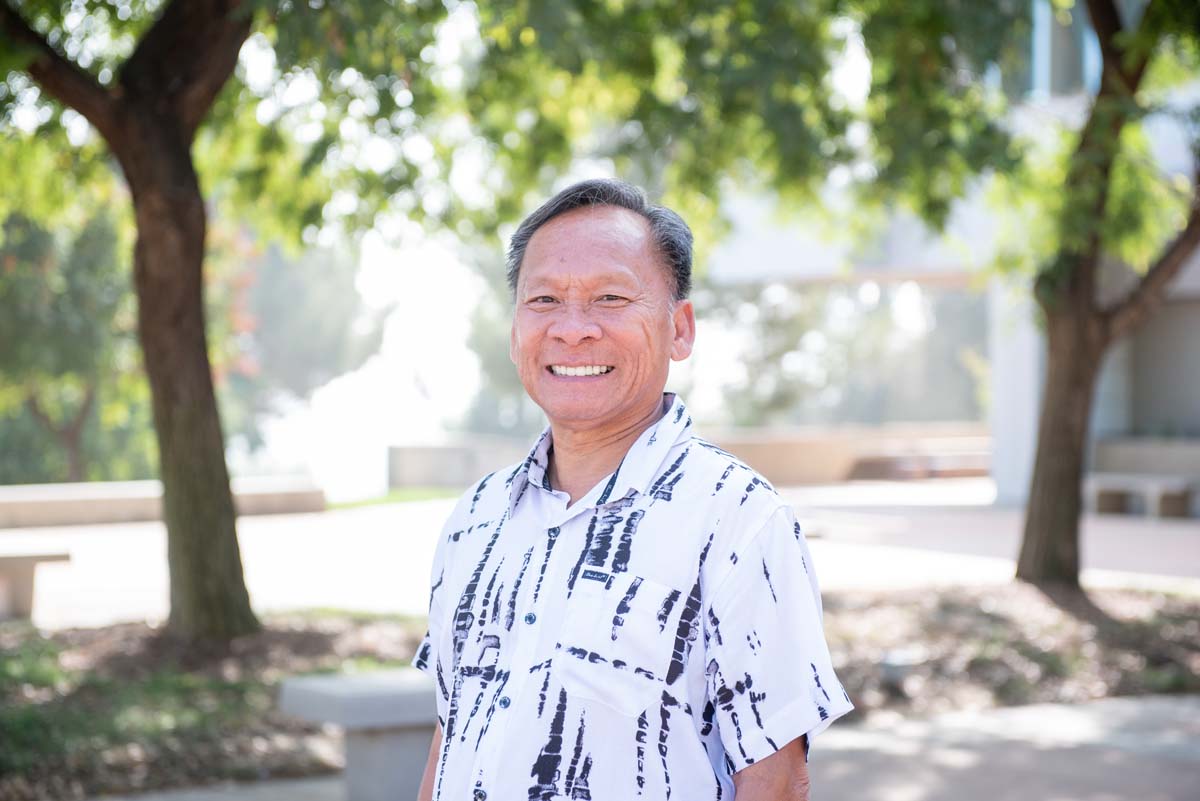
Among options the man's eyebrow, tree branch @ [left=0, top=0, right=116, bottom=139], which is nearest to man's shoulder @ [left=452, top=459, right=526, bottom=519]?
the man's eyebrow

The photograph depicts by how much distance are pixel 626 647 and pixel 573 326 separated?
1.68 ft

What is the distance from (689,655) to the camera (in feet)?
7.13

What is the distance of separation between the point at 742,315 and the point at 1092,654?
33.4m

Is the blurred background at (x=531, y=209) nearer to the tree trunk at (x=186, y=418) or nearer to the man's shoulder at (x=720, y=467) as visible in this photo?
the tree trunk at (x=186, y=418)

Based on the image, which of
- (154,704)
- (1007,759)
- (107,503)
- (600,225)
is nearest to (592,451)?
(600,225)

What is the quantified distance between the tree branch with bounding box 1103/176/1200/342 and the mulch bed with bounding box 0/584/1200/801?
223 cm

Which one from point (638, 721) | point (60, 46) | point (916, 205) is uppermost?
point (60, 46)

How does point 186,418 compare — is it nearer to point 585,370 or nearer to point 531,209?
point 531,209

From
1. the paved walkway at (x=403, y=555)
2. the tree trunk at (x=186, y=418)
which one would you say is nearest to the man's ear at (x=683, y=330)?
the tree trunk at (x=186, y=418)

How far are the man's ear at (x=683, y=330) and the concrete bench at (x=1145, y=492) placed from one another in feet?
67.5

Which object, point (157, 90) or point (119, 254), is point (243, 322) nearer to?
point (119, 254)

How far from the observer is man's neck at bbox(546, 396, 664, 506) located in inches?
95.1

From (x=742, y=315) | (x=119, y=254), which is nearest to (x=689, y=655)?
(x=119, y=254)

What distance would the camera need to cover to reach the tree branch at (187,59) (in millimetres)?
9352
